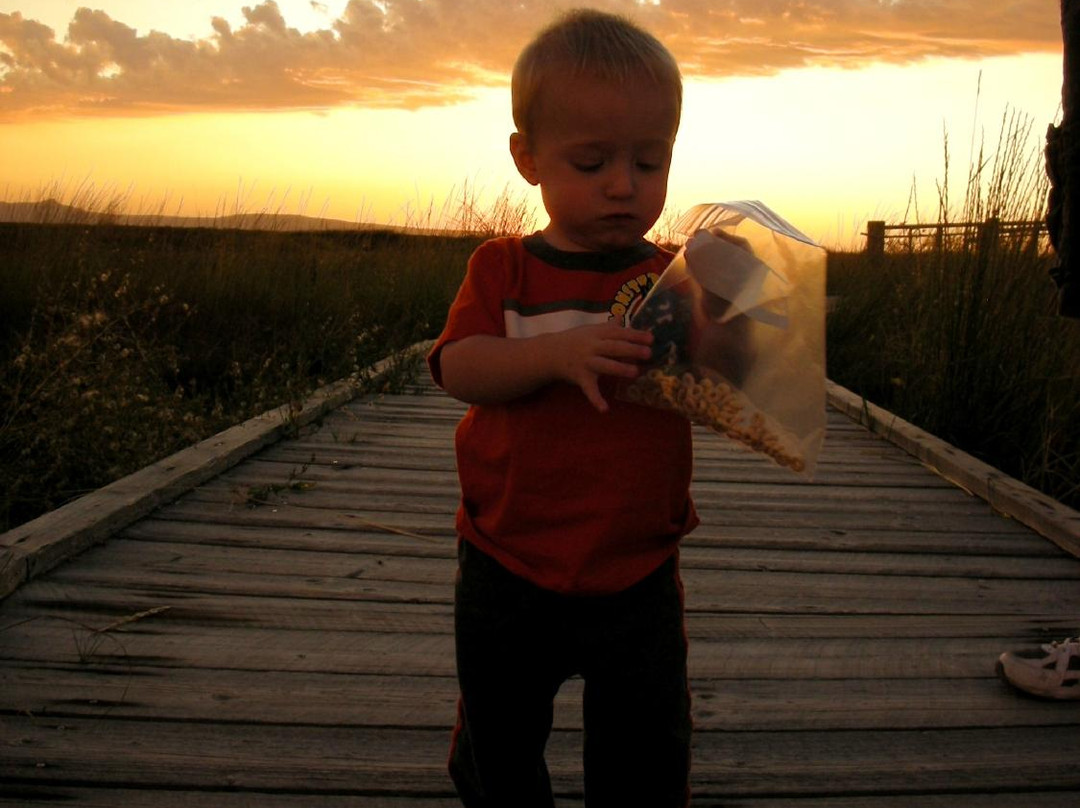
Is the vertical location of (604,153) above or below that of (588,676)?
above

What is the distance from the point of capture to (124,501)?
3258mm

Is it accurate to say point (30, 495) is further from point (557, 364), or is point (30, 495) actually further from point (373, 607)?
point (557, 364)

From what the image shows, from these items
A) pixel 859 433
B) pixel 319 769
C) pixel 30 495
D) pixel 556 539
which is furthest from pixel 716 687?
pixel 859 433

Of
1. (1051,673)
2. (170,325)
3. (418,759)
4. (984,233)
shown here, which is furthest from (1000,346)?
(170,325)

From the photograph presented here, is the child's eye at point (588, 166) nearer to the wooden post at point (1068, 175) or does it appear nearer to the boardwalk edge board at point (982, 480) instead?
the wooden post at point (1068, 175)

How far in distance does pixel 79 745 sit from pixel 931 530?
268 centimetres

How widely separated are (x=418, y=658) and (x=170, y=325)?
18.6 ft

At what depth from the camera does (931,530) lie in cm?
360

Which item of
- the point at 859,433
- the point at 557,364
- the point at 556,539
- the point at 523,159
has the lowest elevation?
the point at 859,433

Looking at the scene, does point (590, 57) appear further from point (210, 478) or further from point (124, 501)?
point (210, 478)

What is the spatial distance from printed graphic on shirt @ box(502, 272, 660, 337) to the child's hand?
178mm

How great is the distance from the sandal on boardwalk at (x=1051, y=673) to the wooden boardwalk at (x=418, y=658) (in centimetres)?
3

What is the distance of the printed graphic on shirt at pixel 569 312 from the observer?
4.87ft

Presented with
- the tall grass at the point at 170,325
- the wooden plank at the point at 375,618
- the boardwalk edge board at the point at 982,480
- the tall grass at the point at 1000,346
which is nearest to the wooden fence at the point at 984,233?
the tall grass at the point at 1000,346
